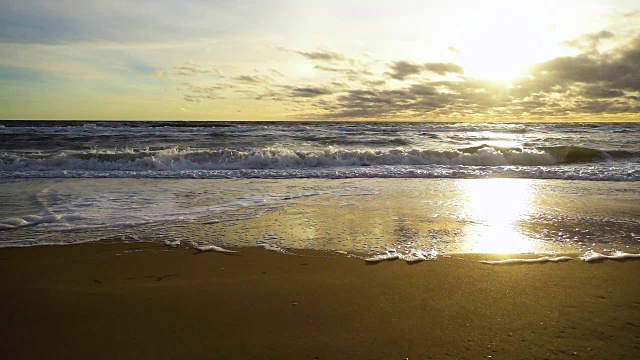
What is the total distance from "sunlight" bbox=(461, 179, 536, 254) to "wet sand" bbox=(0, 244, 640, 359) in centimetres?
54

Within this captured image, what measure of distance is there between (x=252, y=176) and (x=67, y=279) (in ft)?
22.5

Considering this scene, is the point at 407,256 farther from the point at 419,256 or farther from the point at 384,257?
the point at 384,257

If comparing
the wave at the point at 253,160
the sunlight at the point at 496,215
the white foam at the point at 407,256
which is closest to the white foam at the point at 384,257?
the white foam at the point at 407,256

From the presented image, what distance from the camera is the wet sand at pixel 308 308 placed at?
7.88ft

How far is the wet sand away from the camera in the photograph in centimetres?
240

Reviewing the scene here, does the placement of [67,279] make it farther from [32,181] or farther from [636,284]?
[32,181]

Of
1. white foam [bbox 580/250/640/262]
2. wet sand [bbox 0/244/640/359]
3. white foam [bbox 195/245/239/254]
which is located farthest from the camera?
white foam [bbox 195/245/239/254]

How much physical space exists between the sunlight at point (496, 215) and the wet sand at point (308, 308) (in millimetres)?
543

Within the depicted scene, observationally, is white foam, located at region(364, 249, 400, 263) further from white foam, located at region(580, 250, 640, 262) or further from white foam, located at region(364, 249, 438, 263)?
white foam, located at region(580, 250, 640, 262)

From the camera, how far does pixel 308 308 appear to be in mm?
2914

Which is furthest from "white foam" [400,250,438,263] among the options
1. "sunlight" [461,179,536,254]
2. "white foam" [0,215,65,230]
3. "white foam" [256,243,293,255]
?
"white foam" [0,215,65,230]

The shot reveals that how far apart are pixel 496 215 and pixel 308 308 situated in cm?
383

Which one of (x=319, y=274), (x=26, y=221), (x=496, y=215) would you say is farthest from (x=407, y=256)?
(x=26, y=221)

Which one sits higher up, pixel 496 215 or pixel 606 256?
pixel 496 215
